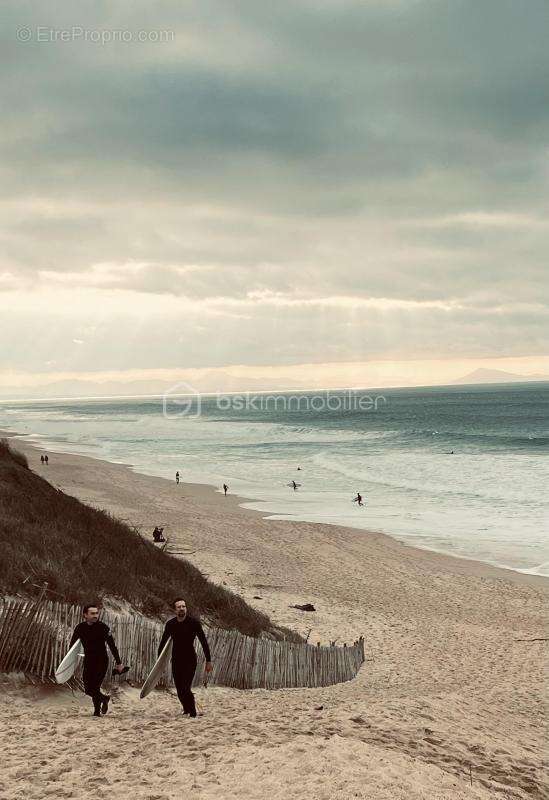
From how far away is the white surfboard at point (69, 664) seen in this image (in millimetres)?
8016

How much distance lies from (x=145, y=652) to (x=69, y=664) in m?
1.58

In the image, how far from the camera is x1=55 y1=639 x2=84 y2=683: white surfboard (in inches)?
316

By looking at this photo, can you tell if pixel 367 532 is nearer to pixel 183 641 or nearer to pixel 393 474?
pixel 393 474

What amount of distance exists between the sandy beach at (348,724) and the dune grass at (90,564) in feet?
7.85

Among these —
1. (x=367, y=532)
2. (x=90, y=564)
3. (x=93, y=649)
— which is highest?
(x=93, y=649)

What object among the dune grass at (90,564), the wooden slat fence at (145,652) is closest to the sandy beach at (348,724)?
the wooden slat fence at (145,652)

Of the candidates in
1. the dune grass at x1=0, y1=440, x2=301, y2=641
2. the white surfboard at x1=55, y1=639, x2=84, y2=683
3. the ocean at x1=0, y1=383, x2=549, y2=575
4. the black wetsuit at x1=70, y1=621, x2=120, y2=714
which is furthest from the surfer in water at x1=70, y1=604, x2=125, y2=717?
the ocean at x1=0, y1=383, x2=549, y2=575

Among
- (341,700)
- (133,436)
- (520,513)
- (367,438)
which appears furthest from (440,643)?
(133,436)

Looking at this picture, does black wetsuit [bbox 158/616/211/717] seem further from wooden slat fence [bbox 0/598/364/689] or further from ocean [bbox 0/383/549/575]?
ocean [bbox 0/383/549/575]

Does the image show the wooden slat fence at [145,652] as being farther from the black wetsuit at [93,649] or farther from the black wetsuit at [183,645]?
the black wetsuit at [183,645]

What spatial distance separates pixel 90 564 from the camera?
12.2m

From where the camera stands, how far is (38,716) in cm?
781

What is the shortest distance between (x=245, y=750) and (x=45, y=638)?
10.6 ft

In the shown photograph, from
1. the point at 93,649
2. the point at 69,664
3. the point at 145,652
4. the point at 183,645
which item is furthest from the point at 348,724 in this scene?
the point at 69,664
